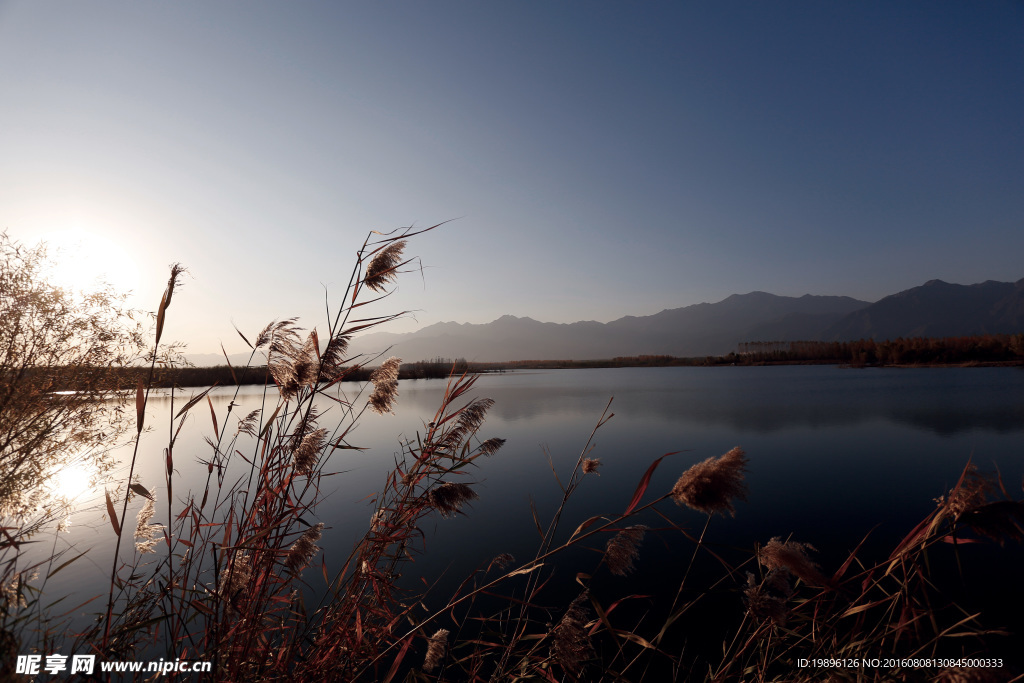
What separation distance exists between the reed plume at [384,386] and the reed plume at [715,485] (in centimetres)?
130

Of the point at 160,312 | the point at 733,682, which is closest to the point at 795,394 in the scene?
the point at 733,682

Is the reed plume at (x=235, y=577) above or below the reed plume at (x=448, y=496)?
below

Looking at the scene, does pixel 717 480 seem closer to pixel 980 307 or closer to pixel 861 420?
pixel 861 420

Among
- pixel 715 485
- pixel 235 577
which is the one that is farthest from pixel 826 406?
pixel 235 577

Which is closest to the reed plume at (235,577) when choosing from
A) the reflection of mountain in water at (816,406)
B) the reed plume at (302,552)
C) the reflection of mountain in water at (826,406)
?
the reed plume at (302,552)

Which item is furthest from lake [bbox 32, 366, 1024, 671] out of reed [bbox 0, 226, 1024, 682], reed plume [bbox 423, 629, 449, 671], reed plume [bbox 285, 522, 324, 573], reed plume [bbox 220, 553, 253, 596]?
reed plume [bbox 423, 629, 449, 671]

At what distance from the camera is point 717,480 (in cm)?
133

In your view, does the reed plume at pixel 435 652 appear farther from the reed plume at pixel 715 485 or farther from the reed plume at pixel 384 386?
the reed plume at pixel 715 485

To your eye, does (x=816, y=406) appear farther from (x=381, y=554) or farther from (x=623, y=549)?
(x=381, y=554)

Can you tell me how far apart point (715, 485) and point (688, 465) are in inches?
277

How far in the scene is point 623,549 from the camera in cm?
160

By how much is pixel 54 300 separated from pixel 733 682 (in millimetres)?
7868

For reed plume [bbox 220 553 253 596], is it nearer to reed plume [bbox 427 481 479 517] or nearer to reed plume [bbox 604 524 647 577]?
reed plume [bbox 427 481 479 517]

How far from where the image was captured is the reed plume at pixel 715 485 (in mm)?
1332
